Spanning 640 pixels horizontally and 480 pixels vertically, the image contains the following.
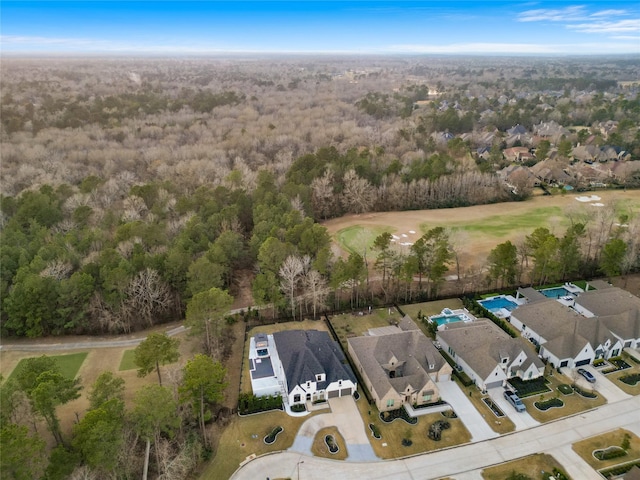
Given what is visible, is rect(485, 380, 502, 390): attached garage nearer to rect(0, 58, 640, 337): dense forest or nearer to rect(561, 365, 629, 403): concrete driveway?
rect(561, 365, 629, 403): concrete driveway

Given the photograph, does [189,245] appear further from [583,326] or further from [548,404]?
[583,326]

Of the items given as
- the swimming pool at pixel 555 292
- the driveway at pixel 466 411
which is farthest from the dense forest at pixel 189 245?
the driveway at pixel 466 411

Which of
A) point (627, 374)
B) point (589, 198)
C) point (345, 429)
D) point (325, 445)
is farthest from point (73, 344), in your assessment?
point (589, 198)

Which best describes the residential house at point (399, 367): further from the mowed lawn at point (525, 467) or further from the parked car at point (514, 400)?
the mowed lawn at point (525, 467)

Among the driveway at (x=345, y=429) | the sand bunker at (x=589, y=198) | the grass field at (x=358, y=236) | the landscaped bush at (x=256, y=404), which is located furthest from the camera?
the sand bunker at (x=589, y=198)

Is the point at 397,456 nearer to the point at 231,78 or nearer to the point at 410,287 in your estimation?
the point at 410,287

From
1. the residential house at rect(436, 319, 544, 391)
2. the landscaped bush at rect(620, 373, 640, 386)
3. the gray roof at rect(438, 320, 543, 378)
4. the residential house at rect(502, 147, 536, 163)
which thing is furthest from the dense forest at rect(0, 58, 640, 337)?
the landscaped bush at rect(620, 373, 640, 386)
